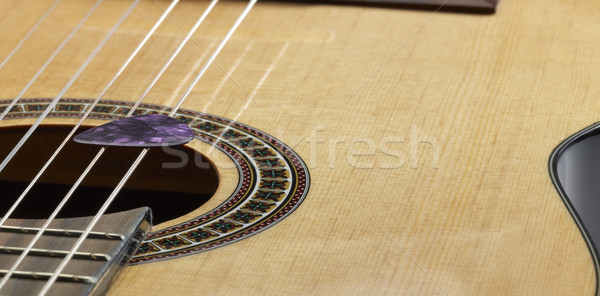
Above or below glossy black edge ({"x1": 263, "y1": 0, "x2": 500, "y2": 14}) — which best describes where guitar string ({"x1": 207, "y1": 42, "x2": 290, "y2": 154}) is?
above

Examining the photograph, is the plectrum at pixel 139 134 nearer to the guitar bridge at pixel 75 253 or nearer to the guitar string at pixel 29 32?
the guitar bridge at pixel 75 253

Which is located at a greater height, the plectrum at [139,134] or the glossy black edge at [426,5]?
the plectrum at [139,134]

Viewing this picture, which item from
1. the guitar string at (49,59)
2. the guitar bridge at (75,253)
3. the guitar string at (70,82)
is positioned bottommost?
the guitar bridge at (75,253)

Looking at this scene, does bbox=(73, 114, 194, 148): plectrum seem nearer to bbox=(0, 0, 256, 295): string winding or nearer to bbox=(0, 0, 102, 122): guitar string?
bbox=(0, 0, 256, 295): string winding

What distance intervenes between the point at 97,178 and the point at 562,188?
641mm

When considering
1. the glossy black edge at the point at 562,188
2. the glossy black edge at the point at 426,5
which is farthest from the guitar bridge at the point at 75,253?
the glossy black edge at the point at 426,5

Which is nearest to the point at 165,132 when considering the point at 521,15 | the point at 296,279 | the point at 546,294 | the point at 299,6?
the point at 296,279

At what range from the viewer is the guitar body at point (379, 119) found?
0.86 metres

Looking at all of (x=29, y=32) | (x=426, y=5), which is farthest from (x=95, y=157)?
(x=426, y=5)

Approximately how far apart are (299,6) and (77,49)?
0.41 m

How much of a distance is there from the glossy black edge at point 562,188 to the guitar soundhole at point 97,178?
43 cm

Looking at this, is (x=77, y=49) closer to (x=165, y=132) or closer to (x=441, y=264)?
(x=165, y=132)

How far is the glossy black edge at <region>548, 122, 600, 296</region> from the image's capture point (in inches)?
35.1

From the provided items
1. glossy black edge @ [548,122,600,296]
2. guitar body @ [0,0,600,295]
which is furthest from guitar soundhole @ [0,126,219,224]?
glossy black edge @ [548,122,600,296]
